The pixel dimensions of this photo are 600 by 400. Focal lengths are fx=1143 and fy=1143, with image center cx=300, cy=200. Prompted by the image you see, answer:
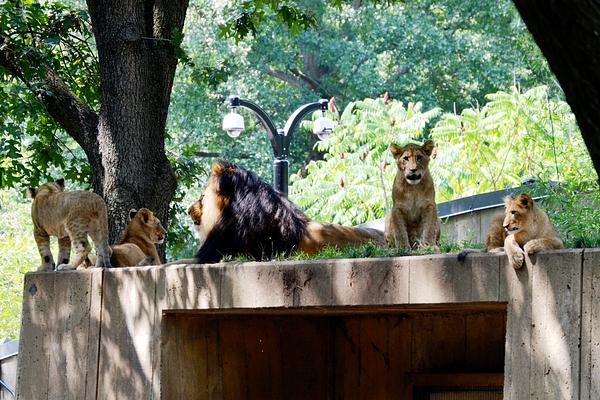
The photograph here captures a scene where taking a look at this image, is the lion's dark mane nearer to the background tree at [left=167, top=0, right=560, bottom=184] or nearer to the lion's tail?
the lion's tail

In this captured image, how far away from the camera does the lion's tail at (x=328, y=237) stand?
923cm

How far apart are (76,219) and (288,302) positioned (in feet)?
7.27

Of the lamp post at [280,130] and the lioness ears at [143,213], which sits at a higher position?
the lamp post at [280,130]

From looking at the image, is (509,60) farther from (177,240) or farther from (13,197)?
(177,240)

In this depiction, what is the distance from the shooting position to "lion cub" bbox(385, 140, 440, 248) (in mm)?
8312

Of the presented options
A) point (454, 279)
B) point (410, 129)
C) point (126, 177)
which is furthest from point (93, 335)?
point (410, 129)

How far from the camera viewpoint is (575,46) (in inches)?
128

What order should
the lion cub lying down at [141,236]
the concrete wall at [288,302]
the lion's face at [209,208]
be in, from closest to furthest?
1. the concrete wall at [288,302]
2. the lion's face at [209,208]
3. the lion cub lying down at [141,236]

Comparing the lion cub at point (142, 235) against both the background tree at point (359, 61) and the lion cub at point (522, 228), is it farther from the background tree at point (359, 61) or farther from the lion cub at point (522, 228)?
the background tree at point (359, 61)

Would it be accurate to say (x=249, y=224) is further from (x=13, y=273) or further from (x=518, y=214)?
(x=13, y=273)

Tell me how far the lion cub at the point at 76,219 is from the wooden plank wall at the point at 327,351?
0.97 m

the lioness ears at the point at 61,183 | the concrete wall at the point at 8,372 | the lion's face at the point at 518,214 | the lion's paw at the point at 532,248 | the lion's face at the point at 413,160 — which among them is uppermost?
the lion's face at the point at 413,160

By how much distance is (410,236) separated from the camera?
846 cm

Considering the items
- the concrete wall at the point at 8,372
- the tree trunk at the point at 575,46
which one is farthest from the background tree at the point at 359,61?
the tree trunk at the point at 575,46
